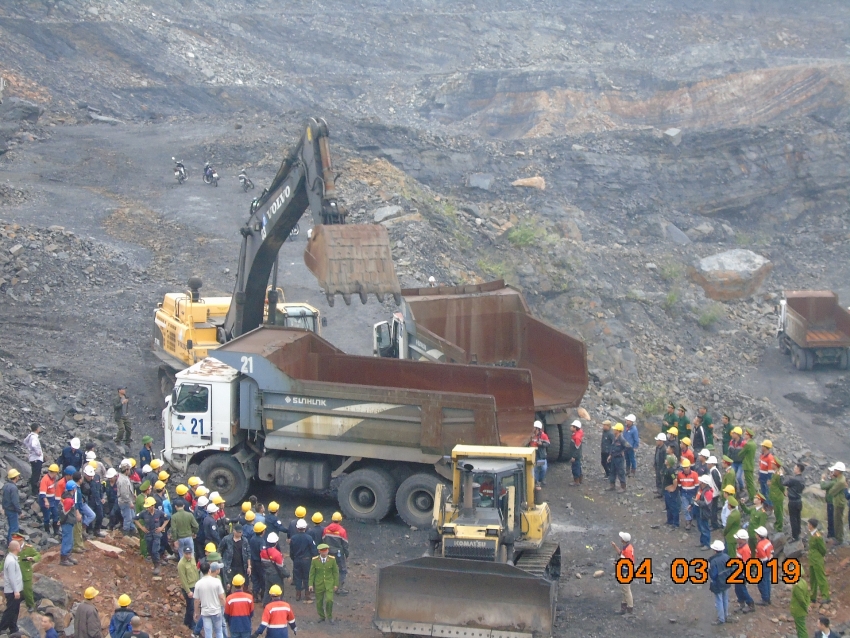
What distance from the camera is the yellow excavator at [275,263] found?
13828 millimetres

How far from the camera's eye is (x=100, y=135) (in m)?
38.2

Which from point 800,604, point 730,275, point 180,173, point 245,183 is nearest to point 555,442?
point 800,604

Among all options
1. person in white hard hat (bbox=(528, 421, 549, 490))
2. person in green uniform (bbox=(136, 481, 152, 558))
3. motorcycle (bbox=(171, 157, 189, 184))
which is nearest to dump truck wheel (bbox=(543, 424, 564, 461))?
person in white hard hat (bbox=(528, 421, 549, 490))

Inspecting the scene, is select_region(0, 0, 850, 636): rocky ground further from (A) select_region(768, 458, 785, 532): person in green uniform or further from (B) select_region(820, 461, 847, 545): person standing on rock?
(B) select_region(820, 461, 847, 545): person standing on rock

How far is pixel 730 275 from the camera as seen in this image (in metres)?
33.2

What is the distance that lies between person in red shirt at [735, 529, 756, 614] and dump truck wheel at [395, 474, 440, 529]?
430 cm

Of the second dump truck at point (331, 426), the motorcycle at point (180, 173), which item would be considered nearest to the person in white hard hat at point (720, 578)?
the second dump truck at point (331, 426)

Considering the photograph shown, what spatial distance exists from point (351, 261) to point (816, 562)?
697cm

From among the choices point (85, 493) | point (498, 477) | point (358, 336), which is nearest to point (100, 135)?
point (358, 336)

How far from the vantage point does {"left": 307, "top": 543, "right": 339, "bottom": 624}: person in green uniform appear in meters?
11.3

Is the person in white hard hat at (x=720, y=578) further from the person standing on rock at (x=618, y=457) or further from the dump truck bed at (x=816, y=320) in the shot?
the dump truck bed at (x=816, y=320)

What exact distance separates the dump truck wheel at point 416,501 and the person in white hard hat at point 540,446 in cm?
191

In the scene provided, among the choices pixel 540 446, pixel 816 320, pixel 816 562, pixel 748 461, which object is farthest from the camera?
pixel 816 320

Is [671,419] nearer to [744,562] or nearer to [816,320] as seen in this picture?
[744,562]
